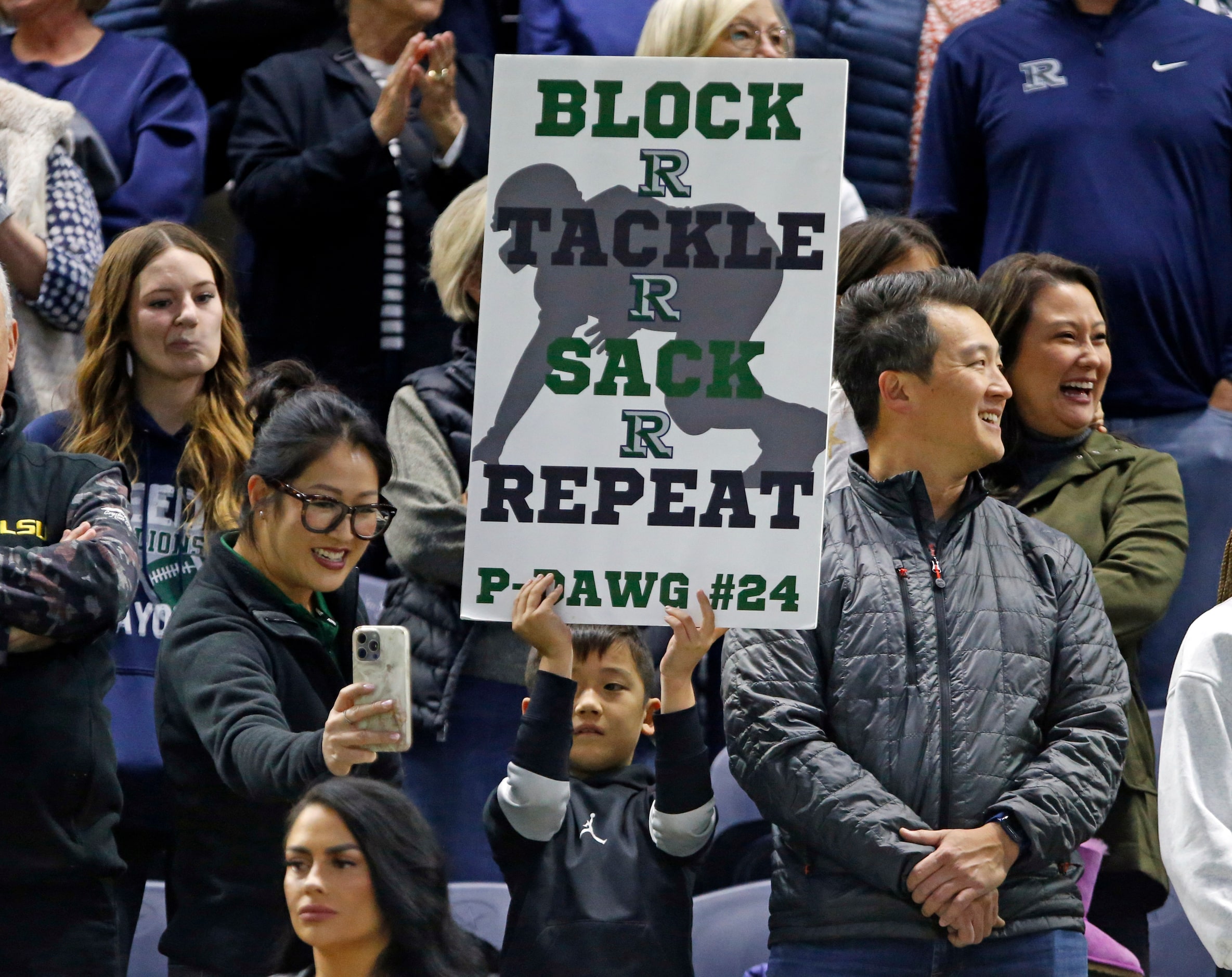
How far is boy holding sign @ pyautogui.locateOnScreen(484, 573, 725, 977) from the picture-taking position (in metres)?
3.63

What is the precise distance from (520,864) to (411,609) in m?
1.12

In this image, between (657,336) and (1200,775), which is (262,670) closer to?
(657,336)

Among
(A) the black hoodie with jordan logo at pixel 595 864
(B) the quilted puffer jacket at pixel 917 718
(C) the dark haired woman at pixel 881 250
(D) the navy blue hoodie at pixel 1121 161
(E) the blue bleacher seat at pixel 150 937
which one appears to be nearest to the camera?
(B) the quilted puffer jacket at pixel 917 718

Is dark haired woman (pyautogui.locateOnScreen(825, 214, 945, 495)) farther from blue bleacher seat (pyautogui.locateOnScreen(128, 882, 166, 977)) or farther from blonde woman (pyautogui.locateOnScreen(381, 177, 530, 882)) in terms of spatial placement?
blue bleacher seat (pyautogui.locateOnScreen(128, 882, 166, 977))

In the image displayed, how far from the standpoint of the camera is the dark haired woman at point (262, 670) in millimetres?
3752

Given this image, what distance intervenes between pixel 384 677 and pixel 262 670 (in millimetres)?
473

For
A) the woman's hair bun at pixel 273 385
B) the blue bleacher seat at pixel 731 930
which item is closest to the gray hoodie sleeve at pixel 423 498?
the woman's hair bun at pixel 273 385

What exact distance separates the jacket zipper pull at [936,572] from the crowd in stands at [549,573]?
2cm

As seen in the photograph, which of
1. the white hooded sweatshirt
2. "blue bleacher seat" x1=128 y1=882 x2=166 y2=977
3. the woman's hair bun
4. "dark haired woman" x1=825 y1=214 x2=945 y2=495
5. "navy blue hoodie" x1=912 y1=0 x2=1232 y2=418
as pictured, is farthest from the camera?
"navy blue hoodie" x1=912 y1=0 x2=1232 y2=418

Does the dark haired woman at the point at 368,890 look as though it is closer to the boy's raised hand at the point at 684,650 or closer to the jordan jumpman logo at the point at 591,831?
the jordan jumpman logo at the point at 591,831

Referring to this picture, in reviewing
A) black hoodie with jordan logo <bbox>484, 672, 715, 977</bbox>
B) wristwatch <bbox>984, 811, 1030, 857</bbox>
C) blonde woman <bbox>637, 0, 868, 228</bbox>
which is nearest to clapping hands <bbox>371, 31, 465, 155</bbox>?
blonde woman <bbox>637, 0, 868, 228</bbox>

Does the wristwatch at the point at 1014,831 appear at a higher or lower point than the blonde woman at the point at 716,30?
lower

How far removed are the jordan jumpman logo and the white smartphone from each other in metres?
0.60

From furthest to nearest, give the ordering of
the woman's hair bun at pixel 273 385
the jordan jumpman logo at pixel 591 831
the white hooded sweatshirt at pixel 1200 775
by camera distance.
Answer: the woman's hair bun at pixel 273 385 < the jordan jumpman logo at pixel 591 831 < the white hooded sweatshirt at pixel 1200 775
